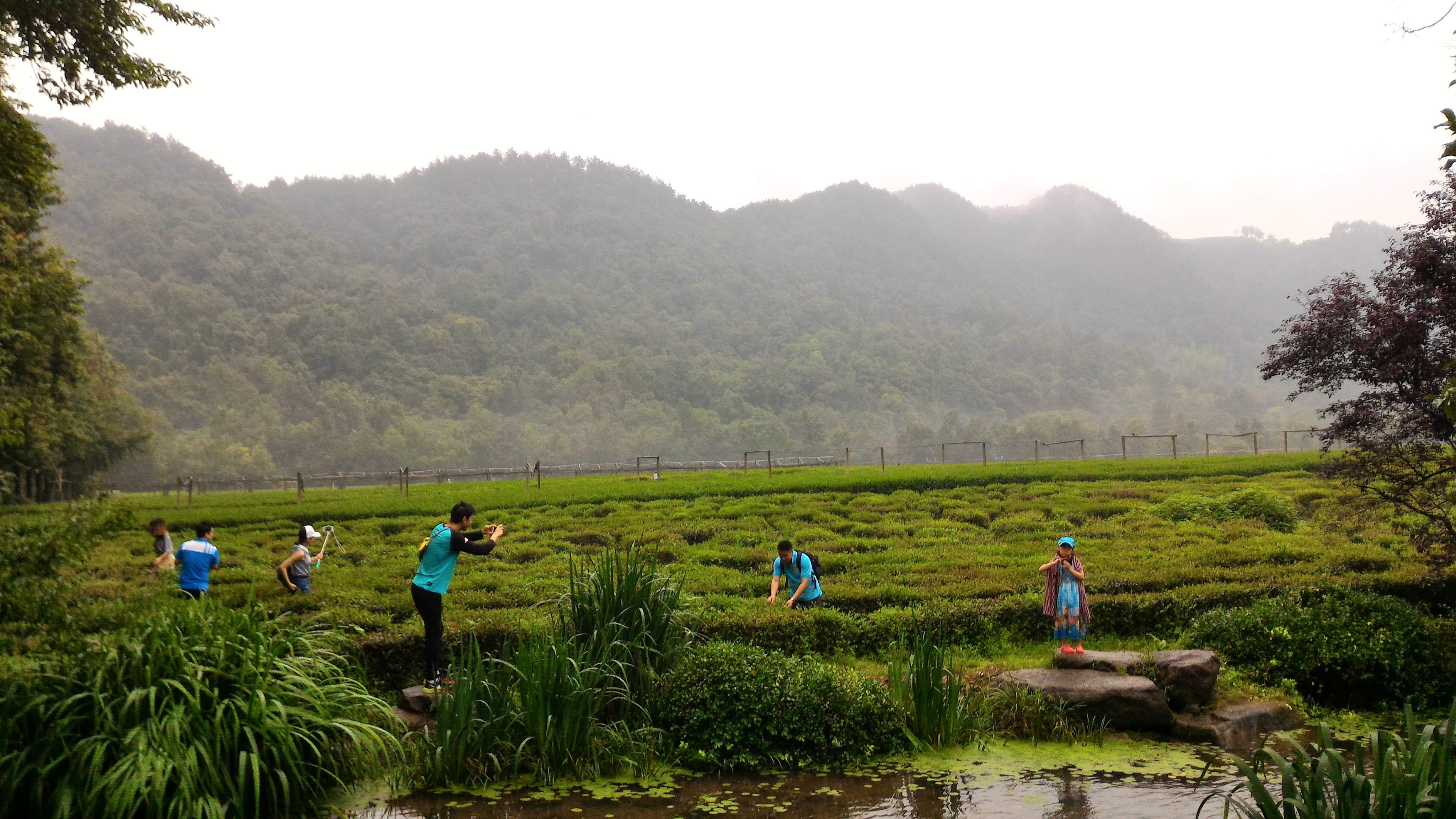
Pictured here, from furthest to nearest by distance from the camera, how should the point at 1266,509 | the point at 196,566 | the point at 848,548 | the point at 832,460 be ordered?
the point at 832,460, the point at 1266,509, the point at 848,548, the point at 196,566

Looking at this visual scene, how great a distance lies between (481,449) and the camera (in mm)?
75125

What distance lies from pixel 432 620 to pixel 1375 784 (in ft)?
24.8

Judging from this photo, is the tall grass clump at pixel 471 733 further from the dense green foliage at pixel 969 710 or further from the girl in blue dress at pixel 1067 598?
the girl in blue dress at pixel 1067 598

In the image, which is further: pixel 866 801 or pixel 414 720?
pixel 414 720

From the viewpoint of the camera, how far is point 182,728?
6027mm

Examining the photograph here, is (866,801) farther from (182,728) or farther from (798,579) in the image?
(798,579)

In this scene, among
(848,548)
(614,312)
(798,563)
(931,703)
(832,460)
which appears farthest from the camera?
(614,312)

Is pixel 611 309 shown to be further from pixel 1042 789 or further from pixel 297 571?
pixel 1042 789

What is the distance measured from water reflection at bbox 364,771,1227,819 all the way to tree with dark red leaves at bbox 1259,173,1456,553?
20.9 feet

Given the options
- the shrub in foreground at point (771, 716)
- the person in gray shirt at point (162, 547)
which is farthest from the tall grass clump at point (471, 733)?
the person in gray shirt at point (162, 547)

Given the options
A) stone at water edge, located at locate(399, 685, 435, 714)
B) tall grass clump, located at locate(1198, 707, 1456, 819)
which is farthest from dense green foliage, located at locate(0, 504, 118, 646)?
tall grass clump, located at locate(1198, 707, 1456, 819)

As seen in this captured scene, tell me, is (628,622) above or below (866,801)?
above

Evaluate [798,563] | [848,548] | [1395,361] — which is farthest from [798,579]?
[1395,361]

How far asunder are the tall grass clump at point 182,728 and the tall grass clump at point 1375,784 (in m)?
5.61
